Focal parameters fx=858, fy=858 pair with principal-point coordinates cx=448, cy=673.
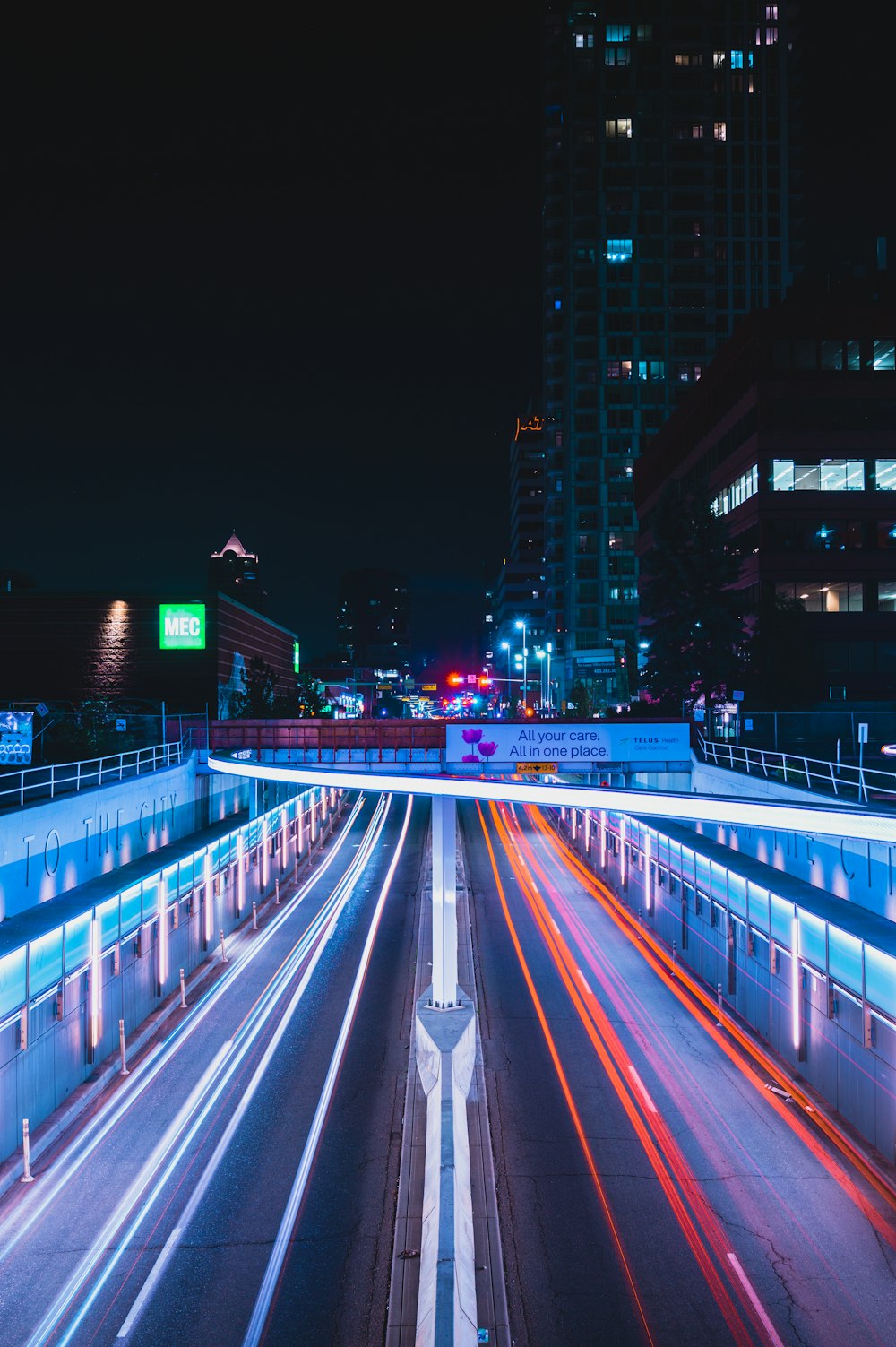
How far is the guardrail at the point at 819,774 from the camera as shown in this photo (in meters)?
20.7

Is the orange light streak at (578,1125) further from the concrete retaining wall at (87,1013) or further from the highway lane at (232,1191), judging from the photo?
the concrete retaining wall at (87,1013)

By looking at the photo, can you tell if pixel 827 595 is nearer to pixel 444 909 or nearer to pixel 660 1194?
pixel 444 909

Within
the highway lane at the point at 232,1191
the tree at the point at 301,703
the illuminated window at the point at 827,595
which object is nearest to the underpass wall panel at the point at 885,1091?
the highway lane at the point at 232,1191

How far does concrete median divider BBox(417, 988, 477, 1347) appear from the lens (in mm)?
9633

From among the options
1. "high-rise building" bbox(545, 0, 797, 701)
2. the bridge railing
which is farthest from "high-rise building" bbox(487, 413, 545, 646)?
the bridge railing

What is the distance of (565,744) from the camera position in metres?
37.2

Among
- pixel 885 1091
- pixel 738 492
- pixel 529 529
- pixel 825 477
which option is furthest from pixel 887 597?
pixel 529 529

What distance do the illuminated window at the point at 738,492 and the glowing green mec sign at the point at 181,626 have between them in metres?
35.1

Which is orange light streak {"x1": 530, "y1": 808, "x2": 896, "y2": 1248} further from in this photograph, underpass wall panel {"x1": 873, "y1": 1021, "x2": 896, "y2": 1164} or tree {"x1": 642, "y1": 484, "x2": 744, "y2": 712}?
tree {"x1": 642, "y1": 484, "x2": 744, "y2": 712}

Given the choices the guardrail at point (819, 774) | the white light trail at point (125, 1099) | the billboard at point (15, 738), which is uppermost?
the billboard at point (15, 738)

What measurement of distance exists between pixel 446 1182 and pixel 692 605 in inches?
1614

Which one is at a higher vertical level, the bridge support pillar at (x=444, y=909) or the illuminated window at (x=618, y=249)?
the illuminated window at (x=618, y=249)

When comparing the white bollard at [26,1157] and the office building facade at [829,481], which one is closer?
the white bollard at [26,1157]

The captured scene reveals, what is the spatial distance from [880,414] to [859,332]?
5628mm
